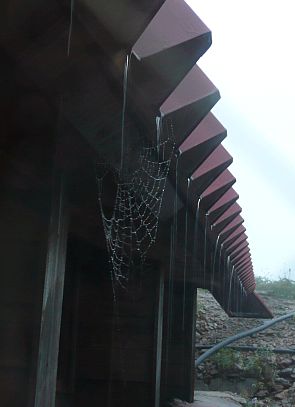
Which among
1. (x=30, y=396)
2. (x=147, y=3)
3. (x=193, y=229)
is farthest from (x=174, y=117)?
(x=193, y=229)

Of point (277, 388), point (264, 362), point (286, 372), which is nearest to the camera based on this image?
point (277, 388)

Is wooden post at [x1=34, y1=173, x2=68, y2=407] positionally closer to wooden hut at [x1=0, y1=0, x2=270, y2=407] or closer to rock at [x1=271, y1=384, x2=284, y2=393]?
wooden hut at [x1=0, y1=0, x2=270, y2=407]

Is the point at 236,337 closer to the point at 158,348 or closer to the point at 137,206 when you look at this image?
the point at 158,348

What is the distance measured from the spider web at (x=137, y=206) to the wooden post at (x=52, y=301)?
487 millimetres

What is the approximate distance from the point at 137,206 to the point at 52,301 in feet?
7.15

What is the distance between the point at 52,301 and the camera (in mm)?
4809

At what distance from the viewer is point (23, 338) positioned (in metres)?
4.61

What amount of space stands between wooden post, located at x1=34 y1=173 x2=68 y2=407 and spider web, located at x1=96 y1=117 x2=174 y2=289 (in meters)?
0.49

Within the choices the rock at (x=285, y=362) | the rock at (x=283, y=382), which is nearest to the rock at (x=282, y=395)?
the rock at (x=283, y=382)

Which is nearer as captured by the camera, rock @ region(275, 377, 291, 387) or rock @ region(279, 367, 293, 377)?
rock @ region(275, 377, 291, 387)

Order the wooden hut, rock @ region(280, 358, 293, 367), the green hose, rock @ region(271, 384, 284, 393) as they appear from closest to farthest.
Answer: the wooden hut < rock @ region(271, 384, 284, 393) < the green hose < rock @ region(280, 358, 293, 367)

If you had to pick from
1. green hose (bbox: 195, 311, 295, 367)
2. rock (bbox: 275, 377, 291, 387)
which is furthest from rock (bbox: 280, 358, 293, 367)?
green hose (bbox: 195, 311, 295, 367)

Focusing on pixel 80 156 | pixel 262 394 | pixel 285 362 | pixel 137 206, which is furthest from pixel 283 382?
pixel 80 156

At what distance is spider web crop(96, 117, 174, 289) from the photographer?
16.6 ft
